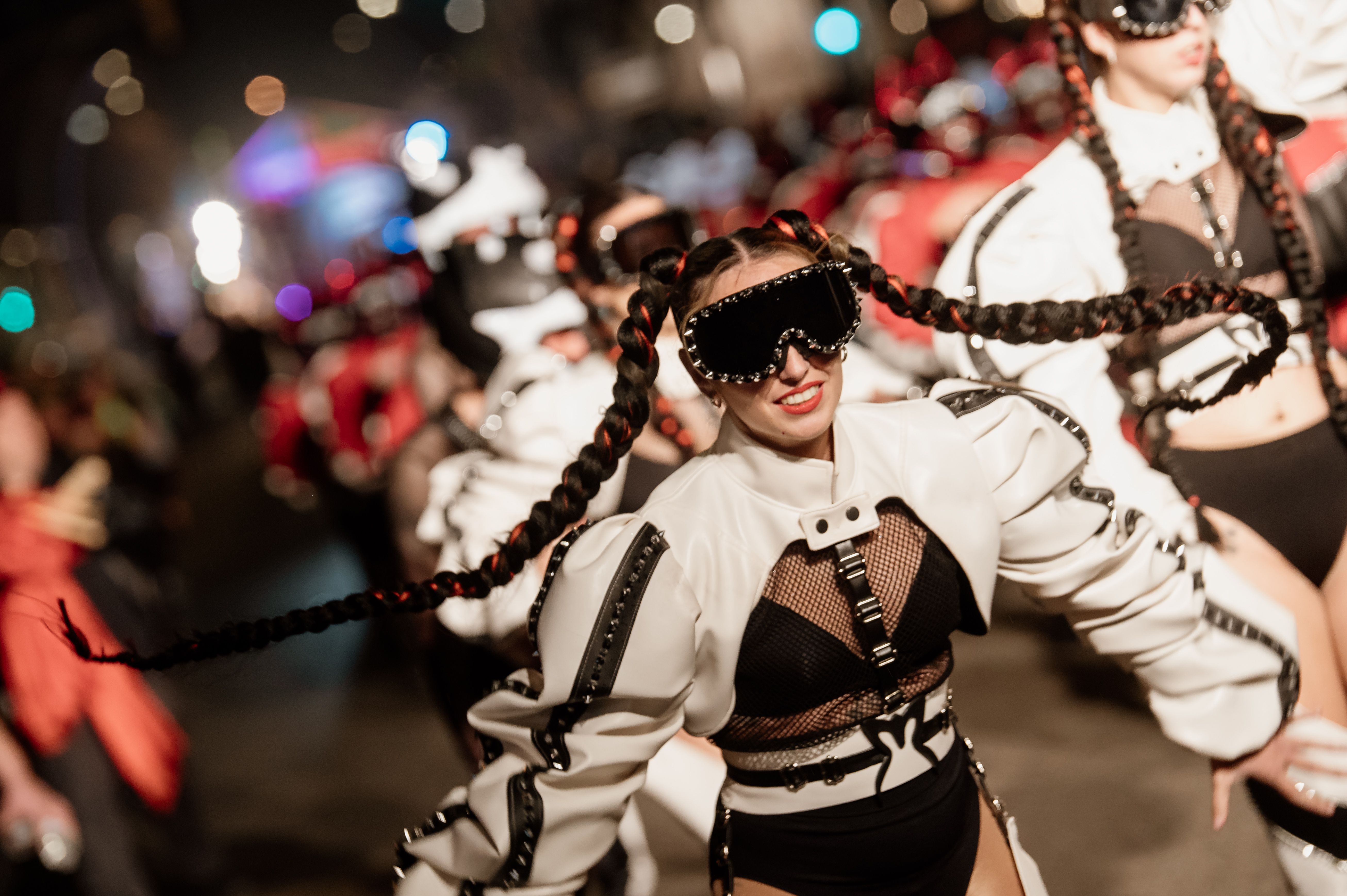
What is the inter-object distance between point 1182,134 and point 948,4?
771 inches

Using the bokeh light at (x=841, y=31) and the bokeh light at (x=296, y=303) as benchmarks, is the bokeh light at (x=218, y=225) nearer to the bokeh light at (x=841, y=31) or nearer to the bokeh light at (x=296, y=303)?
the bokeh light at (x=296, y=303)

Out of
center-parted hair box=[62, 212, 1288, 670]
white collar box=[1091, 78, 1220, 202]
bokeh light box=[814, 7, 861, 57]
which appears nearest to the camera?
center-parted hair box=[62, 212, 1288, 670]

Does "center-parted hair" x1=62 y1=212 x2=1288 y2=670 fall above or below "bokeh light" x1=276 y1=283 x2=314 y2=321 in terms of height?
below

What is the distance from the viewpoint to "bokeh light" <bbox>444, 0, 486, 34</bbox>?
23.7 metres

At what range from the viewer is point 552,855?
1574 mm

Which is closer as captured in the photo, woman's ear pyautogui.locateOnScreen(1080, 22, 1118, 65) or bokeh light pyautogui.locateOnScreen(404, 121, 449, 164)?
woman's ear pyautogui.locateOnScreen(1080, 22, 1118, 65)

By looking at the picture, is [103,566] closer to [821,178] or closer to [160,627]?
[160,627]

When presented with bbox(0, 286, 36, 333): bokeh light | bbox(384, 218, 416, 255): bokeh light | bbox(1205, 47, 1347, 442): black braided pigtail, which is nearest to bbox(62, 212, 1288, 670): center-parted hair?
bbox(1205, 47, 1347, 442): black braided pigtail

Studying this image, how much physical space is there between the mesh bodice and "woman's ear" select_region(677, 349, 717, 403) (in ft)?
0.94

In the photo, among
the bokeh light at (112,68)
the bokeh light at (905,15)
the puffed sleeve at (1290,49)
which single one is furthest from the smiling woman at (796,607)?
the bokeh light at (905,15)

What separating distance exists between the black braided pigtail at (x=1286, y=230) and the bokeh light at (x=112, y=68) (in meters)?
19.2

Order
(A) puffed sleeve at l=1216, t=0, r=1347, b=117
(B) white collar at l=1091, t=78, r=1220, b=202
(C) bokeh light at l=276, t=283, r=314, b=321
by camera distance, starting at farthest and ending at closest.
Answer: (C) bokeh light at l=276, t=283, r=314, b=321
(A) puffed sleeve at l=1216, t=0, r=1347, b=117
(B) white collar at l=1091, t=78, r=1220, b=202

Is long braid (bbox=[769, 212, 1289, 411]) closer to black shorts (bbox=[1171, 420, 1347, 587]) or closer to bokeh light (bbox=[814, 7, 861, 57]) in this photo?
black shorts (bbox=[1171, 420, 1347, 587])

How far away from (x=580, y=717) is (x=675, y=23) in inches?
1096
